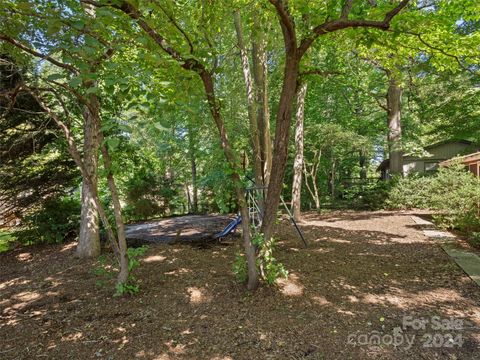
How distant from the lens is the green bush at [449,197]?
5759 millimetres

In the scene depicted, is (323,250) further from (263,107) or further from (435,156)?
(435,156)

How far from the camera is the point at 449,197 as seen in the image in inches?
255

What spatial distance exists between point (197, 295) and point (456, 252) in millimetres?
4270

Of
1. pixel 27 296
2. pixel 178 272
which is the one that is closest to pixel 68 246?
pixel 27 296

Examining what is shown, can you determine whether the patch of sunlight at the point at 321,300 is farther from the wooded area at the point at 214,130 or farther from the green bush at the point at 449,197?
the green bush at the point at 449,197

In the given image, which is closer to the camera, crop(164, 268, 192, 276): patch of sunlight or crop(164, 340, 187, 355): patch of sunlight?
crop(164, 340, 187, 355): patch of sunlight

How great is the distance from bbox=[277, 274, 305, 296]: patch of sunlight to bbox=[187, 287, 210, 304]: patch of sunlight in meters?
0.89

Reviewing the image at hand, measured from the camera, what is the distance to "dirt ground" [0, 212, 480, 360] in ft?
7.51

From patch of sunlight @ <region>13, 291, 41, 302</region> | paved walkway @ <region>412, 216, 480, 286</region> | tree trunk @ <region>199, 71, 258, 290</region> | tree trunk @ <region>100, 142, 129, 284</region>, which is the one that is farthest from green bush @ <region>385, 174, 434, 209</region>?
patch of sunlight @ <region>13, 291, 41, 302</region>

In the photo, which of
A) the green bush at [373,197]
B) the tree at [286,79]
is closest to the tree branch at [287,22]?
the tree at [286,79]

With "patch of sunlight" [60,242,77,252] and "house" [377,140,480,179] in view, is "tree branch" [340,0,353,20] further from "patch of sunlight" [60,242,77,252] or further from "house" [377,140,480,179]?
"house" [377,140,480,179]

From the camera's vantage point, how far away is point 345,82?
1109 cm

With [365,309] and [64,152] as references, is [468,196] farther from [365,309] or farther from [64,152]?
[64,152]

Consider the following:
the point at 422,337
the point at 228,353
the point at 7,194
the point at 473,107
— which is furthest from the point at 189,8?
the point at 473,107
